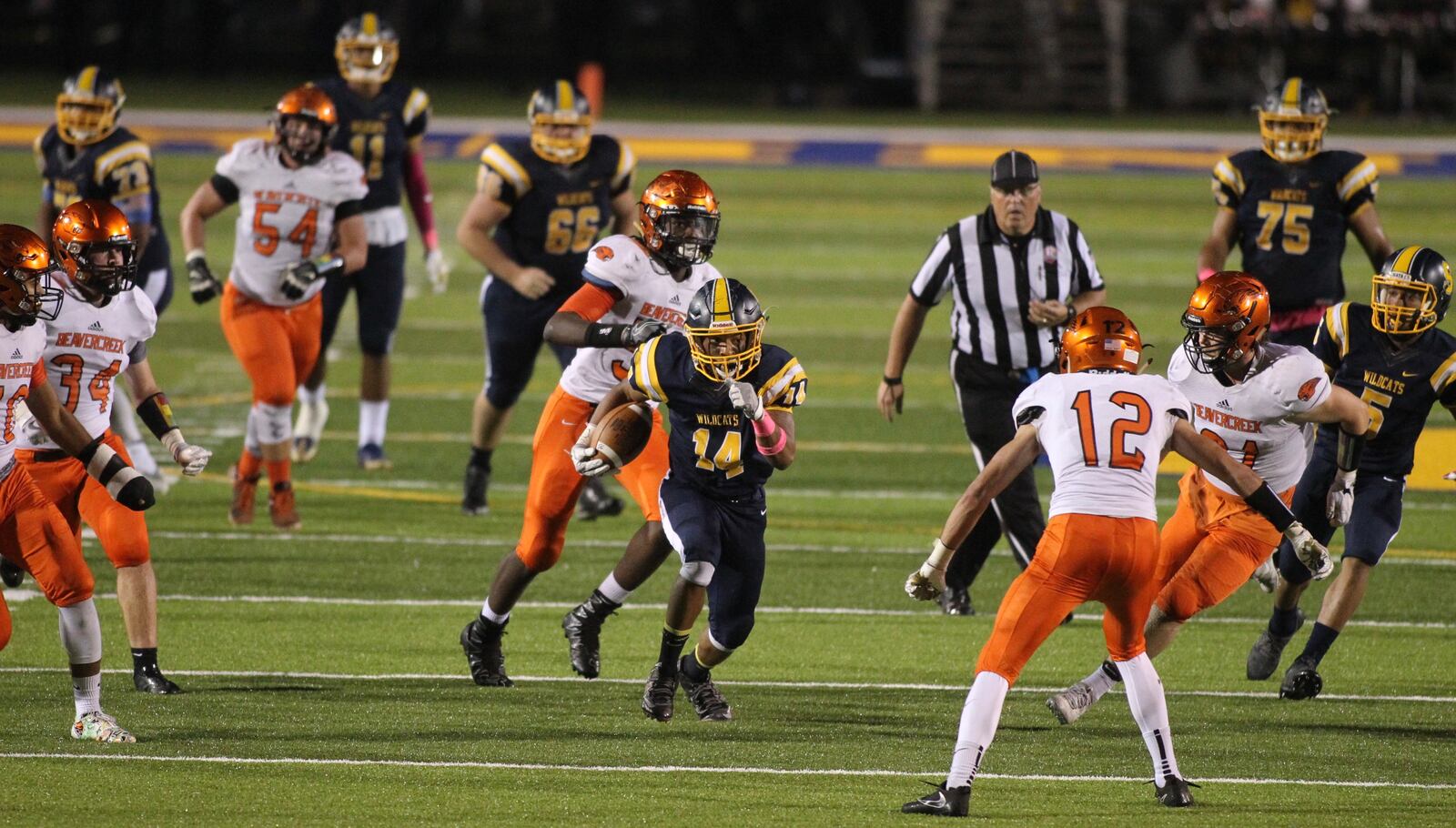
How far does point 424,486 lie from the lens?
867 centimetres

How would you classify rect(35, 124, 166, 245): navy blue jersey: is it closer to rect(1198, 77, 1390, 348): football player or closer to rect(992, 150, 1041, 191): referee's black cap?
rect(992, 150, 1041, 191): referee's black cap

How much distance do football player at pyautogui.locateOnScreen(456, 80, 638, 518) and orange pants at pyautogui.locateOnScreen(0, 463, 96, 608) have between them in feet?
9.13

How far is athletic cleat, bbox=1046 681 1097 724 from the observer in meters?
5.21

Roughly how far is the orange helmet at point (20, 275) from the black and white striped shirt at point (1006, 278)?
289 cm

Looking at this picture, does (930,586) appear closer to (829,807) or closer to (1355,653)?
(829,807)

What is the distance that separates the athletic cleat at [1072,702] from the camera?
521cm

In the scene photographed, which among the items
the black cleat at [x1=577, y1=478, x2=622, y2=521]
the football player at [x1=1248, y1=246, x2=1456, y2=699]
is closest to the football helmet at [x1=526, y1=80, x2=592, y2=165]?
the black cleat at [x1=577, y1=478, x2=622, y2=521]

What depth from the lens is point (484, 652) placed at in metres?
5.75

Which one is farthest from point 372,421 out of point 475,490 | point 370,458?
point 475,490

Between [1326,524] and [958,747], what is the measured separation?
205 centimetres

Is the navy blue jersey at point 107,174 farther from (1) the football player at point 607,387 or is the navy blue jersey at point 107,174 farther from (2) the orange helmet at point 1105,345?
(2) the orange helmet at point 1105,345

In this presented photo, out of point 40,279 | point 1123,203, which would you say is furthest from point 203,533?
point 1123,203

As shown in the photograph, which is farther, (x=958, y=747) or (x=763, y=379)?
(x=763, y=379)

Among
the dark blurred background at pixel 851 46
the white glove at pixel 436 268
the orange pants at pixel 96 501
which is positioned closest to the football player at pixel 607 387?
the orange pants at pixel 96 501
